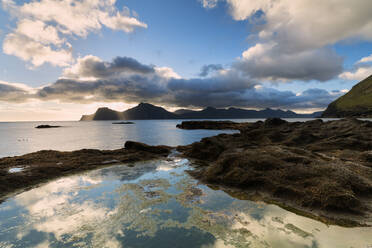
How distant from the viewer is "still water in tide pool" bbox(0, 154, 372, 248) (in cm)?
695

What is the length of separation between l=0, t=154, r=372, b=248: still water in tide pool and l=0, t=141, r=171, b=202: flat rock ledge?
199 cm

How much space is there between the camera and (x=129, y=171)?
18.1 metres

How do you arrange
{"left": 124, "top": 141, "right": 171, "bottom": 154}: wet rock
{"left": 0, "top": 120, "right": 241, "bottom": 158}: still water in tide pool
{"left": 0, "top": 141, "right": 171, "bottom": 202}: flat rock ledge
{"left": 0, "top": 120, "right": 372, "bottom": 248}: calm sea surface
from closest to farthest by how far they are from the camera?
1. {"left": 0, "top": 120, "right": 372, "bottom": 248}: calm sea surface
2. {"left": 0, "top": 141, "right": 171, "bottom": 202}: flat rock ledge
3. {"left": 124, "top": 141, "right": 171, "bottom": 154}: wet rock
4. {"left": 0, "top": 120, "right": 241, "bottom": 158}: still water in tide pool

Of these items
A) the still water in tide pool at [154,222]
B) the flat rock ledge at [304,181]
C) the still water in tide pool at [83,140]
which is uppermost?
the flat rock ledge at [304,181]

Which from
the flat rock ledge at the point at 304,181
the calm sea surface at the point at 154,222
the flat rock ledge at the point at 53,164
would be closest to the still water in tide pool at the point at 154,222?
the calm sea surface at the point at 154,222

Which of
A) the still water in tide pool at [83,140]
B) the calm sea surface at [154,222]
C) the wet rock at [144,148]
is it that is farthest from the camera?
the still water in tide pool at [83,140]

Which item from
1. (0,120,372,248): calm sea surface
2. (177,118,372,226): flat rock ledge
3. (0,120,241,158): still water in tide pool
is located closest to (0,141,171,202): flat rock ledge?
(0,120,372,248): calm sea surface

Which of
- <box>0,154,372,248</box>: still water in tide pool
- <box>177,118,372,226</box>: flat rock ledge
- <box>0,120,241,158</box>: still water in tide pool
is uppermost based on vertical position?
<box>177,118,372,226</box>: flat rock ledge

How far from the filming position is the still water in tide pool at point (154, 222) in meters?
6.95

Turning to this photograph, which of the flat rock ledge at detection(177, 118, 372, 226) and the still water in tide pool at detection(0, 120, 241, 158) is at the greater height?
the flat rock ledge at detection(177, 118, 372, 226)

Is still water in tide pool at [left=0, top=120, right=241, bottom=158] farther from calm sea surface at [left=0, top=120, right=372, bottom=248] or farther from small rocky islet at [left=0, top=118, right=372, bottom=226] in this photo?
calm sea surface at [left=0, top=120, right=372, bottom=248]

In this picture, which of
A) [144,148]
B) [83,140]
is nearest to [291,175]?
[144,148]

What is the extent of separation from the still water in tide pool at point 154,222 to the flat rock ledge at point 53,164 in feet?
6.51

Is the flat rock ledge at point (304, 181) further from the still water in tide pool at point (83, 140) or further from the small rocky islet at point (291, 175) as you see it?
the still water in tide pool at point (83, 140)
